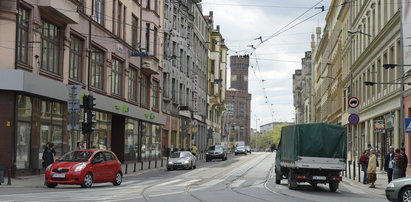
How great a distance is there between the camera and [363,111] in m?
47.1

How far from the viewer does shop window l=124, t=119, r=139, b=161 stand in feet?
151

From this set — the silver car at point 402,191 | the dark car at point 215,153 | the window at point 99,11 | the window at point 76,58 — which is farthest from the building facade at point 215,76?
the silver car at point 402,191

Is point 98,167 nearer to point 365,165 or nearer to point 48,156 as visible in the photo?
point 48,156

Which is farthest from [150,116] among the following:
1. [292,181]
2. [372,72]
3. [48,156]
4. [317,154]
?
[317,154]

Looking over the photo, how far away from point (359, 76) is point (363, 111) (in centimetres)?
363

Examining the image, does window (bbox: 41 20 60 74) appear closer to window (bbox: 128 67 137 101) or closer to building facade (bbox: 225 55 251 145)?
window (bbox: 128 67 137 101)

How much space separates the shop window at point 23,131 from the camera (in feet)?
87.4

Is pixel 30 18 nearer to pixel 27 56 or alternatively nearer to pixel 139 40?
pixel 27 56

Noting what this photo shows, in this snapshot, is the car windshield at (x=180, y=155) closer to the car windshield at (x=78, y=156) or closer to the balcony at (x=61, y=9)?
the balcony at (x=61, y=9)

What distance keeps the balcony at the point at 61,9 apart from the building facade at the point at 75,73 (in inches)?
1.9

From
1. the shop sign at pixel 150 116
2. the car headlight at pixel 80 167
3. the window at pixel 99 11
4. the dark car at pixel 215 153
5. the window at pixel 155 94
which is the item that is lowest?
the dark car at pixel 215 153

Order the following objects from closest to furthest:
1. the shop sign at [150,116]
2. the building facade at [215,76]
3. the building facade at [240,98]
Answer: the shop sign at [150,116] < the building facade at [215,76] < the building facade at [240,98]

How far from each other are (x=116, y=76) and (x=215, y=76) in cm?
5266

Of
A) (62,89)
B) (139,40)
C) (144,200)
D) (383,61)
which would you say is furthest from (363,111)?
(144,200)
